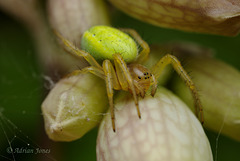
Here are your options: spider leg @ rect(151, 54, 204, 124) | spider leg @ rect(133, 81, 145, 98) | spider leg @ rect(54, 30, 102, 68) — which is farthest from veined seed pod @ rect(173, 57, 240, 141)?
spider leg @ rect(54, 30, 102, 68)

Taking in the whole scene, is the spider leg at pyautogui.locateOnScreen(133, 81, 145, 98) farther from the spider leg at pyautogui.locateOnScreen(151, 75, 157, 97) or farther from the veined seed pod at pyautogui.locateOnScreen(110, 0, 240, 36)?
the veined seed pod at pyautogui.locateOnScreen(110, 0, 240, 36)

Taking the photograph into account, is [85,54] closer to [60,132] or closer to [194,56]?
[60,132]

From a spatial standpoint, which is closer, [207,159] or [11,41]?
[207,159]

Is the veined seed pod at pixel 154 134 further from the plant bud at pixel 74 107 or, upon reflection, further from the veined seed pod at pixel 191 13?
the veined seed pod at pixel 191 13

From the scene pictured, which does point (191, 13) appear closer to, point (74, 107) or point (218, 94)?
point (218, 94)

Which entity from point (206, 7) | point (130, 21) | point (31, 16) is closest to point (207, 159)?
point (206, 7)

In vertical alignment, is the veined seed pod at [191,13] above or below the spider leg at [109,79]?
above

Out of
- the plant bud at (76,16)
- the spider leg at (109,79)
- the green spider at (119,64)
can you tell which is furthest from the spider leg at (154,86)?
the plant bud at (76,16)
